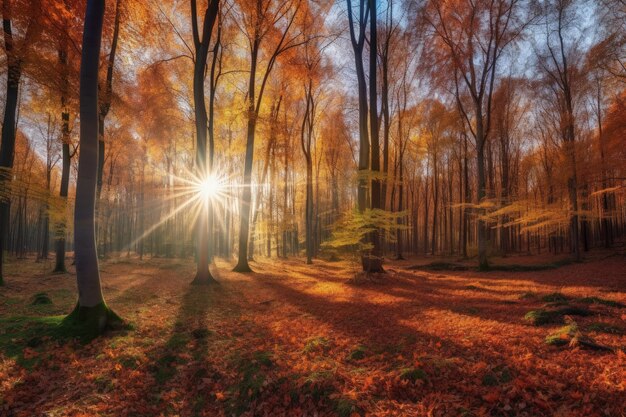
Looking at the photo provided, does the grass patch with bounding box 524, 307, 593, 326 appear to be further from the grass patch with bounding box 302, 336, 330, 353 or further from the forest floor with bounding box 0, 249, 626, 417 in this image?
the grass patch with bounding box 302, 336, 330, 353

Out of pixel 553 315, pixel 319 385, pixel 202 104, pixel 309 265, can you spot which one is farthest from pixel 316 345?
pixel 309 265

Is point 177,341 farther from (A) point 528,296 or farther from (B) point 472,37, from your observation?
(B) point 472,37

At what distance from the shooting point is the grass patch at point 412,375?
3725mm

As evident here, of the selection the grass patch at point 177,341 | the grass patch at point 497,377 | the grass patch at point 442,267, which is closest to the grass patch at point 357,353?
the grass patch at point 497,377

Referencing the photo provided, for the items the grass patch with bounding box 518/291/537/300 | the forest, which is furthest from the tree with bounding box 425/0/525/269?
the grass patch with bounding box 518/291/537/300

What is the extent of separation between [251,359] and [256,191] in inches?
897

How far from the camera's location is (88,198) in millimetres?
5766

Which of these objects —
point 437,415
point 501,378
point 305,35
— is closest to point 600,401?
point 501,378

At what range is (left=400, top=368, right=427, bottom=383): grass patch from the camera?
12.2 feet

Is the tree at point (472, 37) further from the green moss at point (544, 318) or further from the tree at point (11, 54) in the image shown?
the tree at point (11, 54)

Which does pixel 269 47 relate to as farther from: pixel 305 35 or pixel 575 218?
pixel 575 218

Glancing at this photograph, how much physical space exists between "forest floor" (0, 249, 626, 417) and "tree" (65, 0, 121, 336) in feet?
1.73

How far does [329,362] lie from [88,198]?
5.47 m

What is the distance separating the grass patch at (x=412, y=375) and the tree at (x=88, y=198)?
5.59 meters
